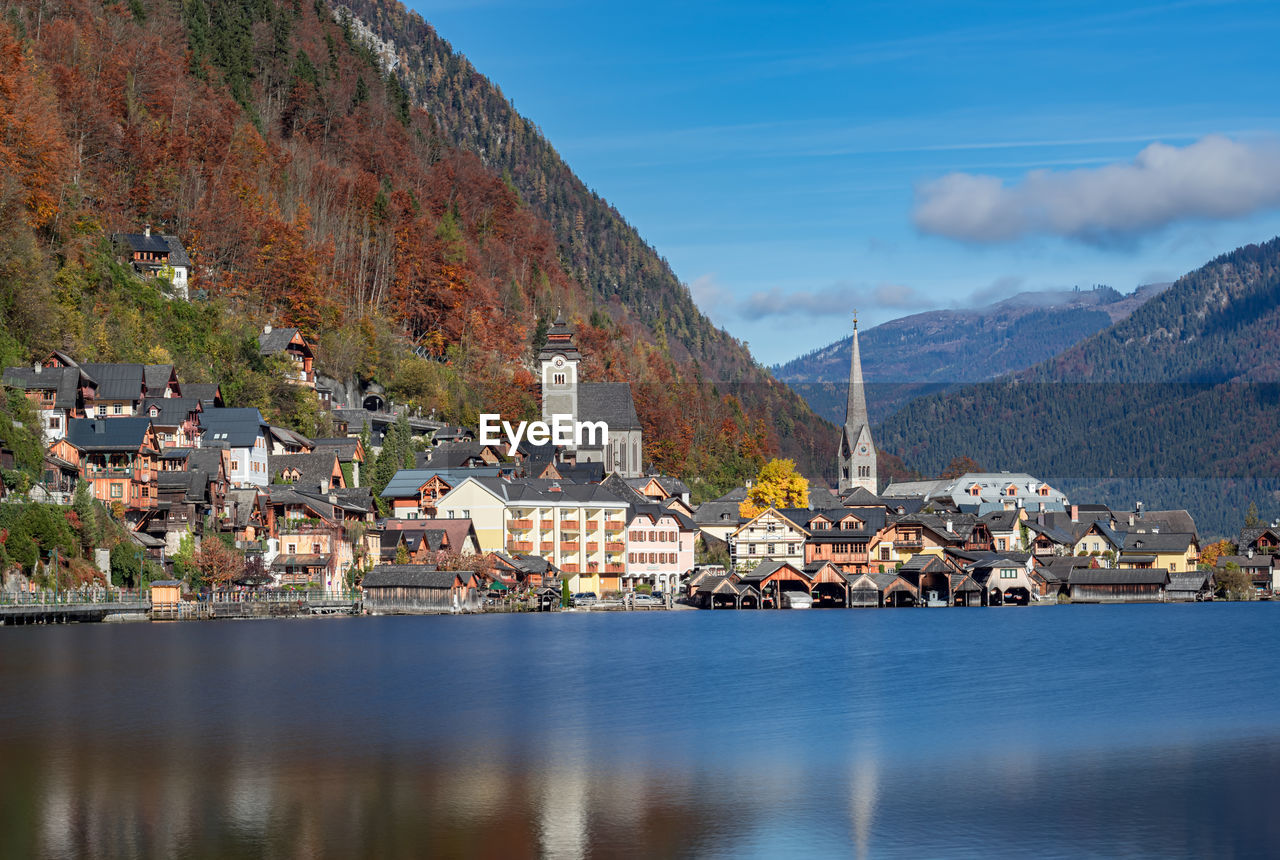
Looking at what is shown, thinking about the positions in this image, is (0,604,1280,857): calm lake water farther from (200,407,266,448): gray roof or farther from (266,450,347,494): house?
(266,450,347,494): house

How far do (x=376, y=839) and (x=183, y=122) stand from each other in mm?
98578

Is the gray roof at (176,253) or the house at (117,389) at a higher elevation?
the gray roof at (176,253)

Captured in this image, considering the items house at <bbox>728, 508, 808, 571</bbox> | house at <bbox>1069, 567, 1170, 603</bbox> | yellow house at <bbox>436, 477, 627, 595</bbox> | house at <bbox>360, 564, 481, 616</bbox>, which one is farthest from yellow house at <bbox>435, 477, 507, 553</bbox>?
house at <bbox>1069, 567, 1170, 603</bbox>

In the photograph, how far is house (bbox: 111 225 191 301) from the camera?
102 meters

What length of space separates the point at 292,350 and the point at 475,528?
19650 mm

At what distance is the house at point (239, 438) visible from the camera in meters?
93.6

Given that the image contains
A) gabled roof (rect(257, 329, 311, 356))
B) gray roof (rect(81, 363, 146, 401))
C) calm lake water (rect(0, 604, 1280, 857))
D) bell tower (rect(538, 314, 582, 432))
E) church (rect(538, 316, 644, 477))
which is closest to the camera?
calm lake water (rect(0, 604, 1280, 857))

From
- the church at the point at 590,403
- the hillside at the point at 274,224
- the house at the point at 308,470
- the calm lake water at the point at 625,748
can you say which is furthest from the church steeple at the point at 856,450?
the calm lake water at the point at 625,748

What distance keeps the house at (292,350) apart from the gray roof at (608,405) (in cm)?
3250

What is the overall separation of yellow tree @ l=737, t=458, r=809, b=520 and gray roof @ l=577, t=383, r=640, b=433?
14060 millimetres

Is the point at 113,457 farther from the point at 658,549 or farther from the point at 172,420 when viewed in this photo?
the point at 658,549

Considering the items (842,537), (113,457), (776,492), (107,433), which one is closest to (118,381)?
(107,433)

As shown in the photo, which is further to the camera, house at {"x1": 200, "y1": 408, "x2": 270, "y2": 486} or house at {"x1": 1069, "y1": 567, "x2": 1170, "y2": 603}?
house at {"x1": 1069, "y1": 567, "x2": 1170, "y2": 603}

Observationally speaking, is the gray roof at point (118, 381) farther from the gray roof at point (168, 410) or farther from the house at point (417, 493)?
the house at point (417, 493)
